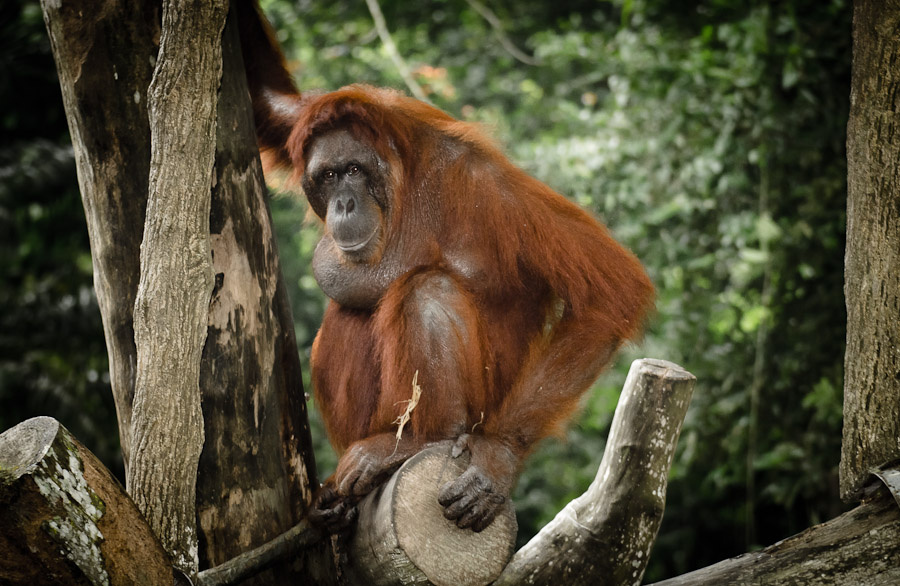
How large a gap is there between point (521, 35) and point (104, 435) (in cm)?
480

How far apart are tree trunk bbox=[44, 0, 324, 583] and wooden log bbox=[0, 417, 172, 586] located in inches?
18.9

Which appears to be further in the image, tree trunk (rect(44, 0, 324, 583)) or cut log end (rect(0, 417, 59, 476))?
tree trunk (rect(44, 0, 324, 583))

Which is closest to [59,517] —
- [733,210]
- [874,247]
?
[874,247]

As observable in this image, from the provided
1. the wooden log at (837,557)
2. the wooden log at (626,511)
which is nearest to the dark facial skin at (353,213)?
the wooden log at (626,511)

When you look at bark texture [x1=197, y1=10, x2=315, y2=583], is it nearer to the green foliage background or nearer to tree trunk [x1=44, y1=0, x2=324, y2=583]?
tree trunk [x1=44, y1=0, x2=324, y2=583]

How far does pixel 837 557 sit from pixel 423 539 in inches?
39.0

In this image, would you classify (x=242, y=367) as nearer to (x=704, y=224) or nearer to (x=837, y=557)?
(x=837, y=557)

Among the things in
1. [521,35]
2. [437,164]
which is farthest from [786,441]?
[521,35]

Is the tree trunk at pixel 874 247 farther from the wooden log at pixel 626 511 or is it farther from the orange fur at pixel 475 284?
the orange fur at pixel 475 284

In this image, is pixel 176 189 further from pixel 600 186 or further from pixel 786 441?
pixel 786 441

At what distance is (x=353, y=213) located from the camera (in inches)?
99.5

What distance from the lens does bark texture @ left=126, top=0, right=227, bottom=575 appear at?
1.80 meters

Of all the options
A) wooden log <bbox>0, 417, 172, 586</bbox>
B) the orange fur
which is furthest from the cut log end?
the orange fur

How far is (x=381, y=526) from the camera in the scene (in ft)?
6.60
